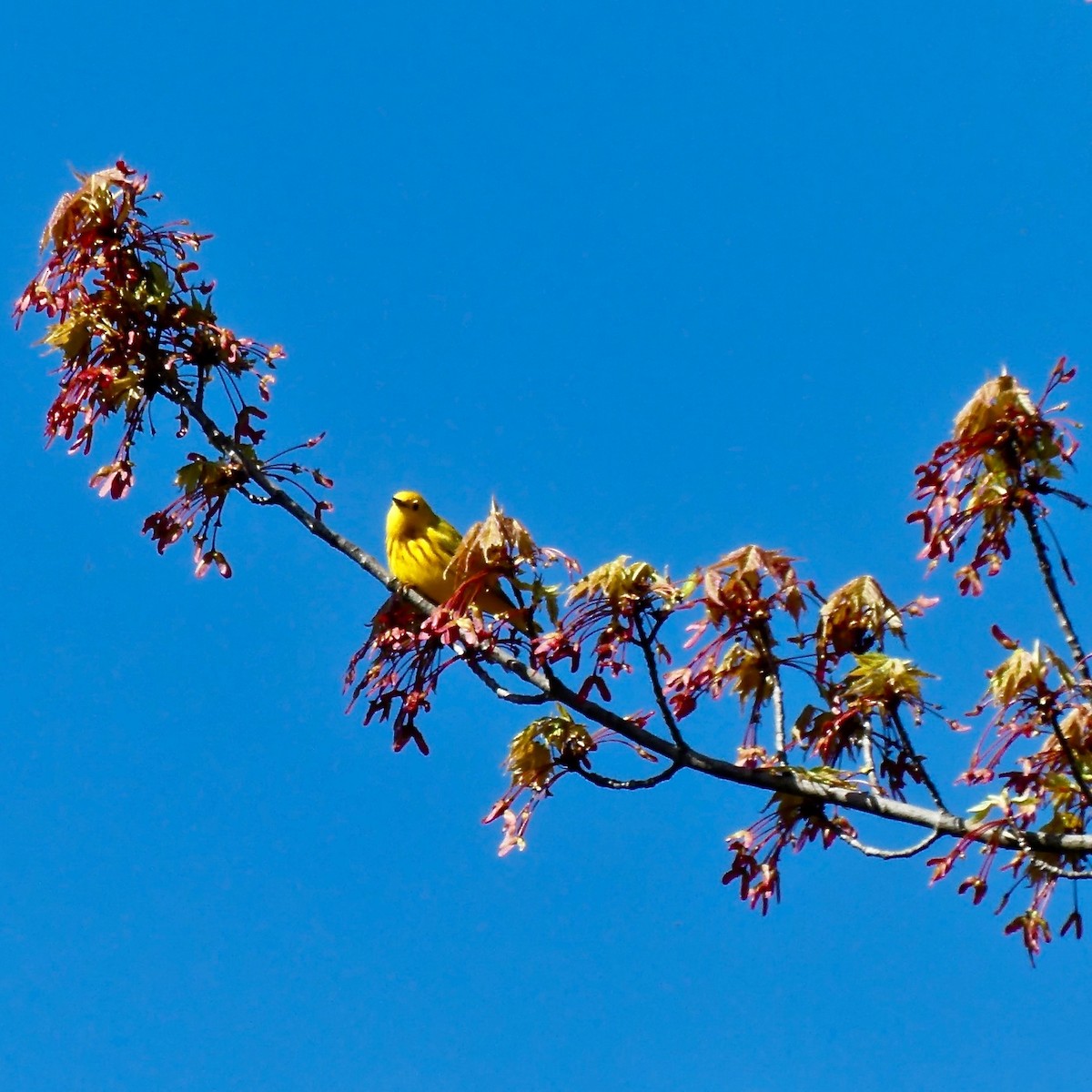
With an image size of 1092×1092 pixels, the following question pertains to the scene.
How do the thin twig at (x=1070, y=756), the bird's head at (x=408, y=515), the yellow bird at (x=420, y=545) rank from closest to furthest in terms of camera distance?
the thin twig at (x=1070, y=756) → the yellow bird at (x=420, y=545) → the bird's head at (x=408, y=515)

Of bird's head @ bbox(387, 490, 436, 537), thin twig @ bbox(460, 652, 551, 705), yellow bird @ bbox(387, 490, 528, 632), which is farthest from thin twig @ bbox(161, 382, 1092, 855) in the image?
bird's head @ bbox(387, 490, 436, 537)

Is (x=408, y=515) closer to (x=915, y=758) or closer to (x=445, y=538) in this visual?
(x=445, y=538)

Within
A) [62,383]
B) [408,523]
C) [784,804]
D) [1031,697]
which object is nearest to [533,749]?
[784,804]

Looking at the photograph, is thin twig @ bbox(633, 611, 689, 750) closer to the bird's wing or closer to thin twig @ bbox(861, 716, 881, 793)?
thin twig @ bbox(861, 716, 881, 793)

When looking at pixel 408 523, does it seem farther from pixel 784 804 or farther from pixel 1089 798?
pixel 1089 798

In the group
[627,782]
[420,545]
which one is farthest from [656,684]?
[420,545]

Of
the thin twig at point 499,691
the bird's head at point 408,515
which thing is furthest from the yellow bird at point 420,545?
the thin twig at point 499,691

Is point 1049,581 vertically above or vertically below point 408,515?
below

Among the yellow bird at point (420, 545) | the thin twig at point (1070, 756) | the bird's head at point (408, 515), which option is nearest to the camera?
the thin twig at point (1070, 756)

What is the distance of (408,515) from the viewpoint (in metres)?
8.16

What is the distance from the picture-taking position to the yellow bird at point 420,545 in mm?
7578

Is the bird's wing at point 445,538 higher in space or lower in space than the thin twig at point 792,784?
higher

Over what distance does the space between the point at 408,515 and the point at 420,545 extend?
40cm

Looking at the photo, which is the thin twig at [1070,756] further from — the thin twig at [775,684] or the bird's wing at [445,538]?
the bird's wing at [445,538]
